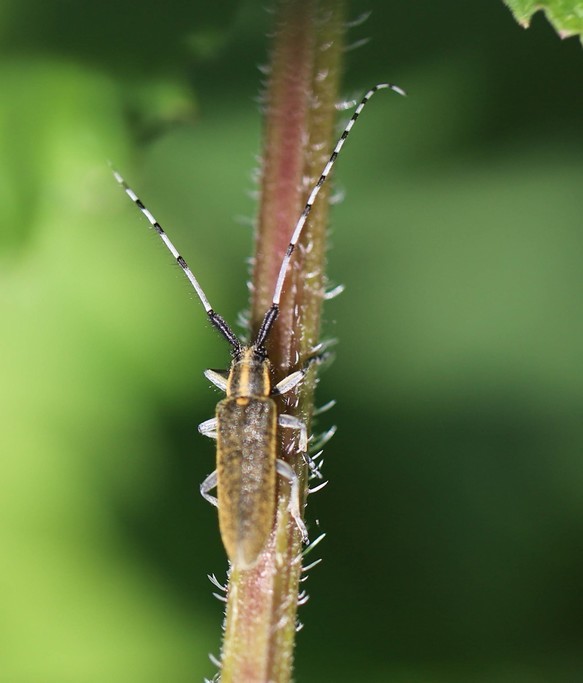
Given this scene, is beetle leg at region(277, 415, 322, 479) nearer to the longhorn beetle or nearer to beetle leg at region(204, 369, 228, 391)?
the longhorn beetle

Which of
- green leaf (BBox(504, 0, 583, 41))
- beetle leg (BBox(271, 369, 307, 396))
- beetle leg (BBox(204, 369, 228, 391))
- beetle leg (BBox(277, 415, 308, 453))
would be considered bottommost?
beetle leg (BBox(277, 415, 308, 453))

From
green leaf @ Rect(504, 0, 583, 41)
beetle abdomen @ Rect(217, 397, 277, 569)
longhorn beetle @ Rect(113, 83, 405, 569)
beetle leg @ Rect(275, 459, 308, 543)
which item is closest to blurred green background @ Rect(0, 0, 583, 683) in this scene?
longhorn beetle @ Rect(113, 83, 405, 569)

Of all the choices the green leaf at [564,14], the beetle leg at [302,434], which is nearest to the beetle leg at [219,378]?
the beetle leg at [302,434]

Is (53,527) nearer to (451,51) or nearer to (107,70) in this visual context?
(107,70)

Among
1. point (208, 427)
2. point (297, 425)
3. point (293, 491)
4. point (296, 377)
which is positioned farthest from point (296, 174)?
point (208, 427)

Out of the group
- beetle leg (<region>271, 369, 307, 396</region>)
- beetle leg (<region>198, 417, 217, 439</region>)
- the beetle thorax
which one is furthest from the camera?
beetle leg (<region>198, 417, 217, 439</region>)
